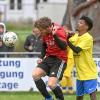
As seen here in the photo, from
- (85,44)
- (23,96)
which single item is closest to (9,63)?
(23,96)

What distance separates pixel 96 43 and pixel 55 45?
7.33m

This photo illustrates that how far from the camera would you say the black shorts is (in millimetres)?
12914

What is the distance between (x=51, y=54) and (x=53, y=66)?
242 mm

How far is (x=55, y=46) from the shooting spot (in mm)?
12812

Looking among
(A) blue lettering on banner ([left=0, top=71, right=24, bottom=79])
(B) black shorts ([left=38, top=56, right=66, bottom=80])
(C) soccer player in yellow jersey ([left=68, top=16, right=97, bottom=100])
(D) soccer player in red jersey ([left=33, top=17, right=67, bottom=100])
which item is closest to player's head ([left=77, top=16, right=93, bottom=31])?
(C) soccer player in yellow jersey ([left=68, top=16, right=97, bottom=100])

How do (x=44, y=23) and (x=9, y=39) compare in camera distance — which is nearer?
(x=44, y=23)

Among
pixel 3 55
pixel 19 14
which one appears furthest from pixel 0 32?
pixel 19 14

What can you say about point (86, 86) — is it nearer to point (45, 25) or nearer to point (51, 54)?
point (51, 54)

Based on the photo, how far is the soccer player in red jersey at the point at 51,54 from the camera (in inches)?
496

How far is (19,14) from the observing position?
2904 inches

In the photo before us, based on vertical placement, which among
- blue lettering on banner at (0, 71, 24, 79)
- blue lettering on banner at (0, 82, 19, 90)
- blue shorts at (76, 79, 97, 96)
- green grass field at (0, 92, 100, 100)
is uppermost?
blue shorts at (76, 79, 97, 96)

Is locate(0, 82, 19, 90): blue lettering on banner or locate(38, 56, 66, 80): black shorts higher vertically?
locate(38, 56, 66, 80): black shorts

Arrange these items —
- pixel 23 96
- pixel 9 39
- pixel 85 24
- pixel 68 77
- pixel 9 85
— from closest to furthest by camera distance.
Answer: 1. pixel 85 24
2. pixel 23 96
3. pixel 68 77
4. pixel 9 39
5. pixel 9 85

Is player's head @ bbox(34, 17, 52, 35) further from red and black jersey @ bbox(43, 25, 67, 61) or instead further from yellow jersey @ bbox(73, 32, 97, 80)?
yellow jersey @ bbox(73, 32, 97, 80)
